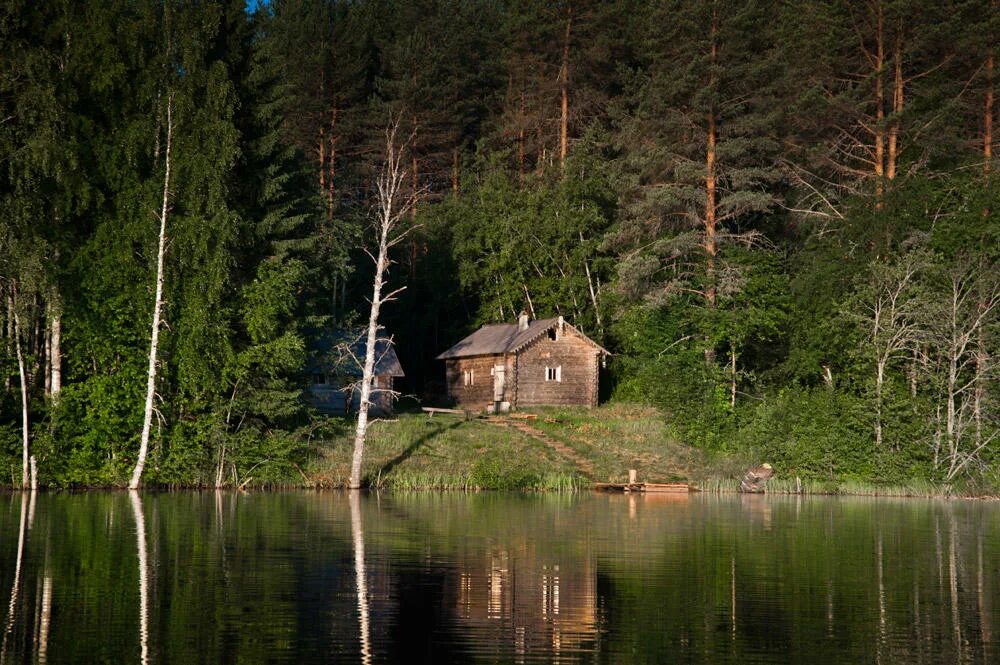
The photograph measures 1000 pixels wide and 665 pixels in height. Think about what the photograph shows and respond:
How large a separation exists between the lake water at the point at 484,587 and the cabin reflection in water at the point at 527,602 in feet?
0.17

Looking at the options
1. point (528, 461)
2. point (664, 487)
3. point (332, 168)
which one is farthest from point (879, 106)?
point (332, 168)

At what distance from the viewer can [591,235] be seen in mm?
68938

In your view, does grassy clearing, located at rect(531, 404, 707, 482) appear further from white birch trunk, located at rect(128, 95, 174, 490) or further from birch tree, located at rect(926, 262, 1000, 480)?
white birch trunk, located at rect(128, 95, 174, 490)

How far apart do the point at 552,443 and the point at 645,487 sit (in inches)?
236

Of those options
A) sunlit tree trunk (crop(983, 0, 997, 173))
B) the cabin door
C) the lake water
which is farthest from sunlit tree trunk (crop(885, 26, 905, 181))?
the lake water

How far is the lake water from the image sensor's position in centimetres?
1379

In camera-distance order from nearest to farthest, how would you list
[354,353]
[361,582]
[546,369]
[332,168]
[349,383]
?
[361,582]
[349,383]
[354,353]
[546,369]
[332,168]

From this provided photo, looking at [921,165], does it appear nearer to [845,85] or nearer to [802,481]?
[845,85]

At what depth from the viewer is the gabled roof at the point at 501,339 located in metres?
62.4

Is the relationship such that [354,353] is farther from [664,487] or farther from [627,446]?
[664,487]

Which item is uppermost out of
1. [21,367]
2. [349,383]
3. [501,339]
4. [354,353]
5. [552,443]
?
[501,339]

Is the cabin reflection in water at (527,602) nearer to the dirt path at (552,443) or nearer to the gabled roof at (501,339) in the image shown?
the dirt path at (552,443)

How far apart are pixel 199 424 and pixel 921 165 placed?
29.7m

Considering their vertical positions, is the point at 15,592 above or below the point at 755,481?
below
